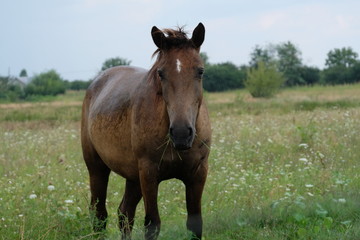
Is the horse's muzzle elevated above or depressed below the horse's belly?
above

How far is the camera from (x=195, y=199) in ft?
15.8

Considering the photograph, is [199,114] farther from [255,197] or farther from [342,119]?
[342,119]

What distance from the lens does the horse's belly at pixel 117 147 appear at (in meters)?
5.12

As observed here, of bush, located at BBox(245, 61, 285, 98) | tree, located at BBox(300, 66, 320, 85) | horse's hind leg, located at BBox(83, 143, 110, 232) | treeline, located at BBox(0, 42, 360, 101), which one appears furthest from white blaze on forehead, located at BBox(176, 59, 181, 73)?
tree, located at BBox(300, 66, 320, 85)

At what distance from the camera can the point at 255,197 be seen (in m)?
7.04

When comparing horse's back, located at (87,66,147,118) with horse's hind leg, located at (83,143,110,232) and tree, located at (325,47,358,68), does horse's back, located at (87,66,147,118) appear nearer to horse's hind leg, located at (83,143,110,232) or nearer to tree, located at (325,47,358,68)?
horse's hind leg, located at (83,143,110,232)

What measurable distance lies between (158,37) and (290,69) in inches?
3241

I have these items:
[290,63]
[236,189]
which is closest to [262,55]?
[290,63]

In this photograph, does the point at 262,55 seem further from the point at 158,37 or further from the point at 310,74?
the point at 158,37

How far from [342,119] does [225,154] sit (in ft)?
18.5

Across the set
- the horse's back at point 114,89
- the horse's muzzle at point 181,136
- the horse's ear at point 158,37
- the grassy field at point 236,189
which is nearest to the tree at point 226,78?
the grassy field at point 236,189

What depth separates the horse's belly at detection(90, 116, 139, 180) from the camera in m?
5.12

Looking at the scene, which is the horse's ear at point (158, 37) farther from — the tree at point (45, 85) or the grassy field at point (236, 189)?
the tree at point (45, 85)

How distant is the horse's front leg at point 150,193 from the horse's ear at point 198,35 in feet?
3.86
